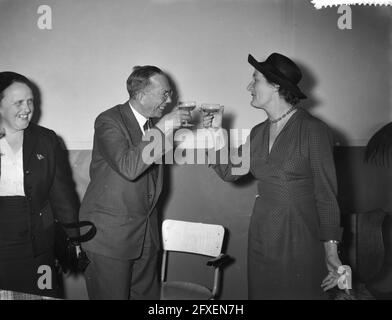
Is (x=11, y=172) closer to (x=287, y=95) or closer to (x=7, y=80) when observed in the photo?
(x=7, y=80)

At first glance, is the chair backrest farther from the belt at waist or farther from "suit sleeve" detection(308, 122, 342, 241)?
"suit sleeve" detection(308, 122, 342, 241)

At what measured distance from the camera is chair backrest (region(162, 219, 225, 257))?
2.66 metres

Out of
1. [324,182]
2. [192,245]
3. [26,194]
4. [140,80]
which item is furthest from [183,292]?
[140,80]

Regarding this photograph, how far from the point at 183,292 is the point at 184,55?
1.75 m

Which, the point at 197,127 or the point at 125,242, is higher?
the point at 197,127

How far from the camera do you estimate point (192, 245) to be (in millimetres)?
2723

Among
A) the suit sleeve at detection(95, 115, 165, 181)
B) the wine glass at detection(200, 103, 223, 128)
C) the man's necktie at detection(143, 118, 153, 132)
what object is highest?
the wine glass at detection(200, 103, 223, 128)

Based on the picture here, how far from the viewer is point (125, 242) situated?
208cm

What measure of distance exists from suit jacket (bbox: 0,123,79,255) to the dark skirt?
0.11 ft

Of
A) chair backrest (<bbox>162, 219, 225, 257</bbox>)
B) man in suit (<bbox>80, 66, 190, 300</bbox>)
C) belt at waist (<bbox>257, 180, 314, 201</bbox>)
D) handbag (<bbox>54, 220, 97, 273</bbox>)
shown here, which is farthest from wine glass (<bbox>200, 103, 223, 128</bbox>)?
handbag (<bbox>54, 220, 97, 273</bbox>)

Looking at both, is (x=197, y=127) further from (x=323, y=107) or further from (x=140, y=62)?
(x=323, y=107)
